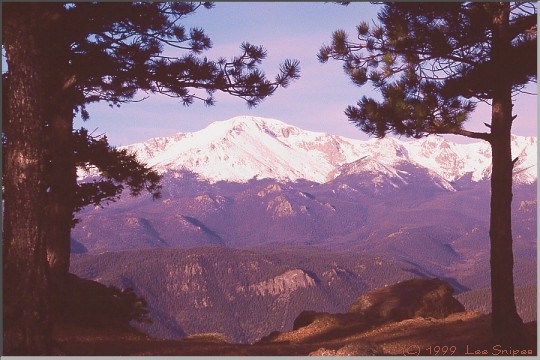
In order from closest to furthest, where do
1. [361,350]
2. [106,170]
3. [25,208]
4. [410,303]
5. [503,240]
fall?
[25,208] < [361,350] < [503,240] < [106,170] < [410,303]

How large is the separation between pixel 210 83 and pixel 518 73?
792cm

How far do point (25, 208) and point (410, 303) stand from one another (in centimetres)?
1764

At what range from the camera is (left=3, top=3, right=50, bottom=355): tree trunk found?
10.3 meters

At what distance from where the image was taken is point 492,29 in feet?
49.0

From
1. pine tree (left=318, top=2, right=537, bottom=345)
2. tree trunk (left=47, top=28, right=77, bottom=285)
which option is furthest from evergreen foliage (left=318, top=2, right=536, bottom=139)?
tree trunk (left=47, top=28, right=77, bottom=285)

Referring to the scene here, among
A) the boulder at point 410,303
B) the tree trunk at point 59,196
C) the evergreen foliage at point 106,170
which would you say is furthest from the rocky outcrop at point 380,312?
the tree trunk at point 59,196

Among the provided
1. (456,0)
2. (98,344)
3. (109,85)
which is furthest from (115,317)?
(456,0)

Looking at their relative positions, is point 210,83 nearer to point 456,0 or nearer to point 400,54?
point 400,54

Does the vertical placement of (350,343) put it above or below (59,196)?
below

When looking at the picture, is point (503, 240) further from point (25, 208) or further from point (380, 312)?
point (380, 312)

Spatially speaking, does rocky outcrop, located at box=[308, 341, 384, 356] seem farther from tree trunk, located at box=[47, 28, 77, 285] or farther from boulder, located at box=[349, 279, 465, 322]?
boulder, located at box=[349, 279, 465, 322]

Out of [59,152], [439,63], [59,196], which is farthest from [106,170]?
[439,63]

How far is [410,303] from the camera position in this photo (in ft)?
81.3

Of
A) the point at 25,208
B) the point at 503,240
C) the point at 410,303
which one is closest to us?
the point at 25,208
